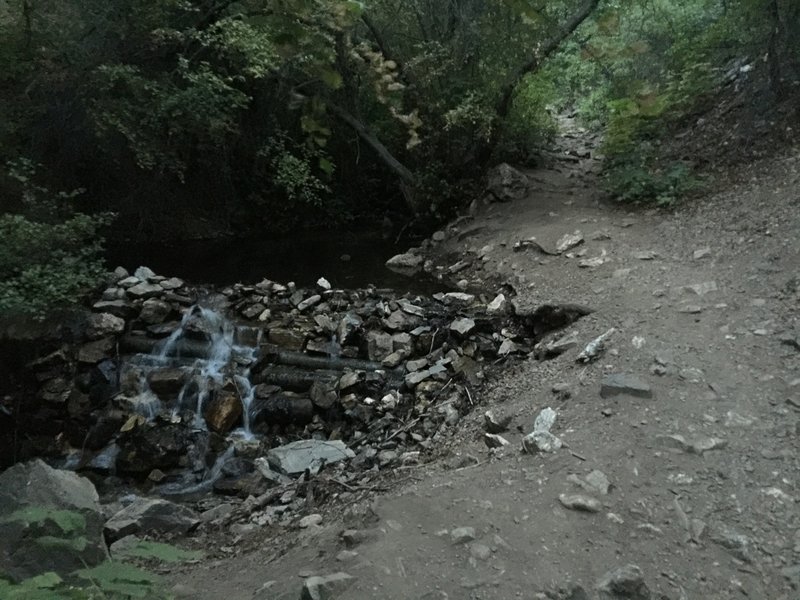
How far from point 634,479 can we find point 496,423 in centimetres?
136

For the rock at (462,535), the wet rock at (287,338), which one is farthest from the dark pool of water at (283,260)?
the rock at (462,535)

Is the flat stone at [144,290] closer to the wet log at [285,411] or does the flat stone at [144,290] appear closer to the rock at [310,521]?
the wet log at [285,411]

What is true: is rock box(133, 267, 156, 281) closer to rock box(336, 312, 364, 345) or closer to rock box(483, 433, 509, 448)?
rock box(336, 312, 364, 345)

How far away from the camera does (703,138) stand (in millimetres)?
9250

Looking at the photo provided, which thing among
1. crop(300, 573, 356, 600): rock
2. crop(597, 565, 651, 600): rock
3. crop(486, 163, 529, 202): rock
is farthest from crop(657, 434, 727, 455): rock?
crop(486, 163, 529, 202): rock

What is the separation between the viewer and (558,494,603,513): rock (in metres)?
3.28

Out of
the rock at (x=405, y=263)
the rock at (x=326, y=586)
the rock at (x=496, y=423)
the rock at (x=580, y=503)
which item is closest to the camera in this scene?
the rock at (x=326, y=586)

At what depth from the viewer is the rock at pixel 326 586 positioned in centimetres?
270

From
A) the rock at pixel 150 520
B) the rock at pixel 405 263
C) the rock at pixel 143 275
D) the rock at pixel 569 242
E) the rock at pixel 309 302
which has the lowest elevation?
the rock at pixel 150 520

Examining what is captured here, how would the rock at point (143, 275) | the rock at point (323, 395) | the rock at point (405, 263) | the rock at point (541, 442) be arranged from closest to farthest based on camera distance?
the rock at point (541, 442) → the rock at point (323, 395) → the rock at point (143, 275) → the rock at point (405, 263)

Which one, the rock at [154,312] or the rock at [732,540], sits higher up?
the rock at [732,540]

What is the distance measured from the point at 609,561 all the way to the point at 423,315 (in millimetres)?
4820

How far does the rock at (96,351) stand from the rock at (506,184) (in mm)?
6646

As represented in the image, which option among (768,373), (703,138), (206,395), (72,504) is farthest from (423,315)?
(703,138)
